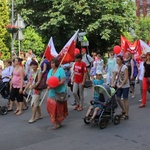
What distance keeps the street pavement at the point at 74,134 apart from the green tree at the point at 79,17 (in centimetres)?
1811

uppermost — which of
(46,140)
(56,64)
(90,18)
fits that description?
(90,18)

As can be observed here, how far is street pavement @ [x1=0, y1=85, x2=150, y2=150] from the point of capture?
615cm

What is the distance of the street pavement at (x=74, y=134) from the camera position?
6152 mm

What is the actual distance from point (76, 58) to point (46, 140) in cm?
317

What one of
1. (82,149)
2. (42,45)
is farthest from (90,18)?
(82,149)

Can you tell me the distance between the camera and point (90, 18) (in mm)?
26953

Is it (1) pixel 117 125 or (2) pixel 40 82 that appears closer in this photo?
(1) pixel 117 125

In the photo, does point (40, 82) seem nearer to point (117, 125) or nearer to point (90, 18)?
point (117, 125)

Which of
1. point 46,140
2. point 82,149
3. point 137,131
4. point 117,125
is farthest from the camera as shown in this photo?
point 117,125

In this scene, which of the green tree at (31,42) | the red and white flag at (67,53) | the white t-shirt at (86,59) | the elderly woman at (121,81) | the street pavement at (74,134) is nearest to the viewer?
the street pavement at (74,134)

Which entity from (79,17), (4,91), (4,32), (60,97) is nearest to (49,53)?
(4,91)

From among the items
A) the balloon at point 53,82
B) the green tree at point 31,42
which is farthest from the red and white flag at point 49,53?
the green tree at point 31,42

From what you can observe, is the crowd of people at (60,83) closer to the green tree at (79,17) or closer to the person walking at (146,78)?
the person walking at (146,78)

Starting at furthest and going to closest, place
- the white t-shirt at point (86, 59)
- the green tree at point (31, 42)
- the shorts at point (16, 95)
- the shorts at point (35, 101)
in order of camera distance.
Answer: the green tree at point (31, 42) < the white t-shirt at point (86, 59) < the shorts at point (16, 95) < the shorts at point (35, 101)
